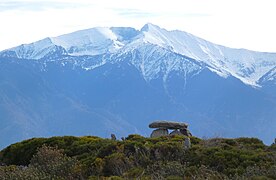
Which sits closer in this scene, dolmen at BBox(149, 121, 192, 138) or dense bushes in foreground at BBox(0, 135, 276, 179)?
dense bushes in foreground at BBox(0, 135, 276, 179)

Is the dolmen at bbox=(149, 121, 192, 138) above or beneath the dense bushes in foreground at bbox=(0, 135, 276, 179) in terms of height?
above

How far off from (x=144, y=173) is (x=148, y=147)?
345cm

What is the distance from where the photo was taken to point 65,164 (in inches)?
742

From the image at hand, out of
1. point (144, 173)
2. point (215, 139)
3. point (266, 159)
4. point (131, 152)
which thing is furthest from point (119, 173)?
point (215, 139)

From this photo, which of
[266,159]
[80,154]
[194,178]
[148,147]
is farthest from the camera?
[80,154]

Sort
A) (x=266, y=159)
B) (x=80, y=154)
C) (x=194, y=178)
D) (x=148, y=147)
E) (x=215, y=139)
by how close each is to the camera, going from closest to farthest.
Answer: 1. (x=194, y=178)
2. (x=266, y=159)
3. (x=148, y=147)
4. (x=80, y=154)
5. (x=215, y=139)

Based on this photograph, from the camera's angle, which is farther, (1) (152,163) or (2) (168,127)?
(2) (168,127)

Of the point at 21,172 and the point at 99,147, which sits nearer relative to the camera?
the point at 21,172

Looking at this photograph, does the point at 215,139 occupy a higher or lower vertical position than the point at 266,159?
higher

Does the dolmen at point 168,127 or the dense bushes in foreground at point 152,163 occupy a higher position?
the dolmen at point 168,127

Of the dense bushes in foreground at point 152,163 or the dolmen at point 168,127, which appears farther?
the dolmen at point 168,127

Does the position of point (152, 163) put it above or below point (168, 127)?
below

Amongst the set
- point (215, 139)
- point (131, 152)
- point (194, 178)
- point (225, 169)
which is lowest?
point (194, 178)

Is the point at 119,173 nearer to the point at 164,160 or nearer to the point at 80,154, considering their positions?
the point at 164,160
